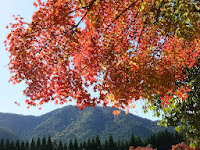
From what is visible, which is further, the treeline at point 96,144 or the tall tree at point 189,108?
the treeline at point 96,144

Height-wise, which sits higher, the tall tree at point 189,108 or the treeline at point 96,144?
the tall tree at point 189,108

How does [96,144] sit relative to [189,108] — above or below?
below

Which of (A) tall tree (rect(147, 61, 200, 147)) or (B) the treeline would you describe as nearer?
(A) tall tree (rect(147, 61, 200, 147))

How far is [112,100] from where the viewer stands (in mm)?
9188

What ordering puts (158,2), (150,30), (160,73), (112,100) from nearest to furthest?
(158,2) < (150,30) < (160,73) < (112,100)

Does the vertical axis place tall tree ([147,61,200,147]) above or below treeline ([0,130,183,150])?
above

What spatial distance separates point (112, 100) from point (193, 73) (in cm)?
514

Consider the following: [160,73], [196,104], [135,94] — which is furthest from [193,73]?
[135,94]

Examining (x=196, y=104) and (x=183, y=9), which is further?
(x=196, y=104)

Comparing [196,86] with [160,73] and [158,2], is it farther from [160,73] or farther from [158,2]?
[158,2]

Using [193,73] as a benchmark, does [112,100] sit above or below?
below

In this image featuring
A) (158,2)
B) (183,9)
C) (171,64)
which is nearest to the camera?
(183,9)

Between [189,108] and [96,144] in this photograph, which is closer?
[189,108]

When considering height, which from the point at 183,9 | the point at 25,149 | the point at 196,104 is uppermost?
the point at 183,9
